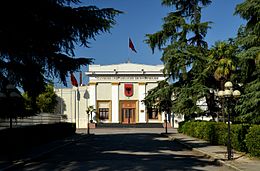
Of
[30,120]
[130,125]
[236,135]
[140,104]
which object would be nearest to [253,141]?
[236,135]

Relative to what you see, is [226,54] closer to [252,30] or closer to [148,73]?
[252,30]

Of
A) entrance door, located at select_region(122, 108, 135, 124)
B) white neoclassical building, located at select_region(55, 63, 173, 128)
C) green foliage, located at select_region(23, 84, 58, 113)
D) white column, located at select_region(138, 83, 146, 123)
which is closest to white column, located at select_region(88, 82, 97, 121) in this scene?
white neoclassical building, located at select_region(55, 63, 173, 128)

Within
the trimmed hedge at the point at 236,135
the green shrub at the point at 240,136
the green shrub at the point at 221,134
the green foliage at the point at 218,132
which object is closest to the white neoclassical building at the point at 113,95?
the green foliage at the point at 218,132

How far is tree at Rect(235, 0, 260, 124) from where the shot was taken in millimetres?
24312

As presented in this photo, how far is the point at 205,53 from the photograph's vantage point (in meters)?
36.3

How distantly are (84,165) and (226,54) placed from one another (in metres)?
17.0

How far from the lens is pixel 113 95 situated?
71750 millimetres

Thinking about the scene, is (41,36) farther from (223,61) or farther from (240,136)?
(223,61)

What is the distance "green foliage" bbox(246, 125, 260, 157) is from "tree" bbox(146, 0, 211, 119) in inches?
665

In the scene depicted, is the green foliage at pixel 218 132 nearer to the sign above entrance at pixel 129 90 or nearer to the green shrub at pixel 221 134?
the green shrub at pixel 221 134

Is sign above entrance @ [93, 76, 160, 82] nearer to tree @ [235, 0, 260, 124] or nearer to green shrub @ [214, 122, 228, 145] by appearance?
tree @ [235, 0, 260, 124]

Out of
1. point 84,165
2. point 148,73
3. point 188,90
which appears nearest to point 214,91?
point 188,90

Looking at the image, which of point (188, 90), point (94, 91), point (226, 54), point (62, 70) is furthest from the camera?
point (94, 91)

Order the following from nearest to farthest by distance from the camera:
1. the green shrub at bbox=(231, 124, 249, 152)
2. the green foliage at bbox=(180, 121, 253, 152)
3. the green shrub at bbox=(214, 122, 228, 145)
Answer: the green shrub at bbox=(231, 124, 249, 152) < the green foliage at bbox=(180, 121, 253, 152) < the green shrub at bbox=(214, 122, 228, 145)
